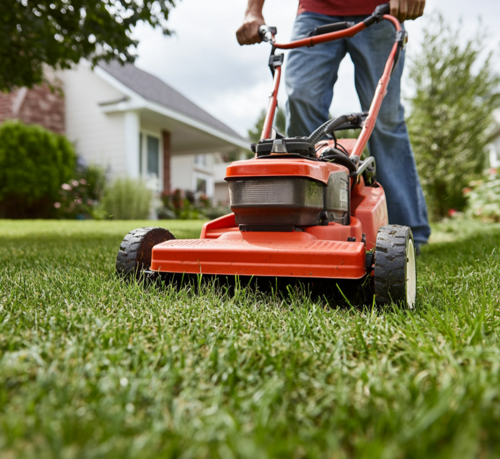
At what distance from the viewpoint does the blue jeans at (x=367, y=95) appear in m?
3.02

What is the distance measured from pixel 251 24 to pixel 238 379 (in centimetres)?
246

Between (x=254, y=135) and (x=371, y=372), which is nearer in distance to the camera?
(x=371, y=372)

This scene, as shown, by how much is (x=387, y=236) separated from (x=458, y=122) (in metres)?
10.1

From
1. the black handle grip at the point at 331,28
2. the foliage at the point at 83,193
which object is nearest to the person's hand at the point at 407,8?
the black handle grip at the point at 331,28

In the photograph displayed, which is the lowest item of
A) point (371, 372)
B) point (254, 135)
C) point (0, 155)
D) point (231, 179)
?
point (371, 372)

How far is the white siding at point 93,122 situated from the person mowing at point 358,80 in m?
9.23

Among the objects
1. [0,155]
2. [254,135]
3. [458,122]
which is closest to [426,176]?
[458,122]

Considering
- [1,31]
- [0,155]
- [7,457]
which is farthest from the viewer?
[0,155]

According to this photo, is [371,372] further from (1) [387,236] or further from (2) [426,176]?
(2) [426,176]

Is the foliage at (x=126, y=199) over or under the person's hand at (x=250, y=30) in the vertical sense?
under

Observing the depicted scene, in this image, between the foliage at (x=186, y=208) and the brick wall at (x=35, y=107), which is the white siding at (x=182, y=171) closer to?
the foliage at (x=186, y=208)

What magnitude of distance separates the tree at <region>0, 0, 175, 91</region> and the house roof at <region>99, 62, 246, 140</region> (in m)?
6.68

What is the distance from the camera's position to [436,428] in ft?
2.52

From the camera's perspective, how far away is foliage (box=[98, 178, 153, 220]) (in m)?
10.5
